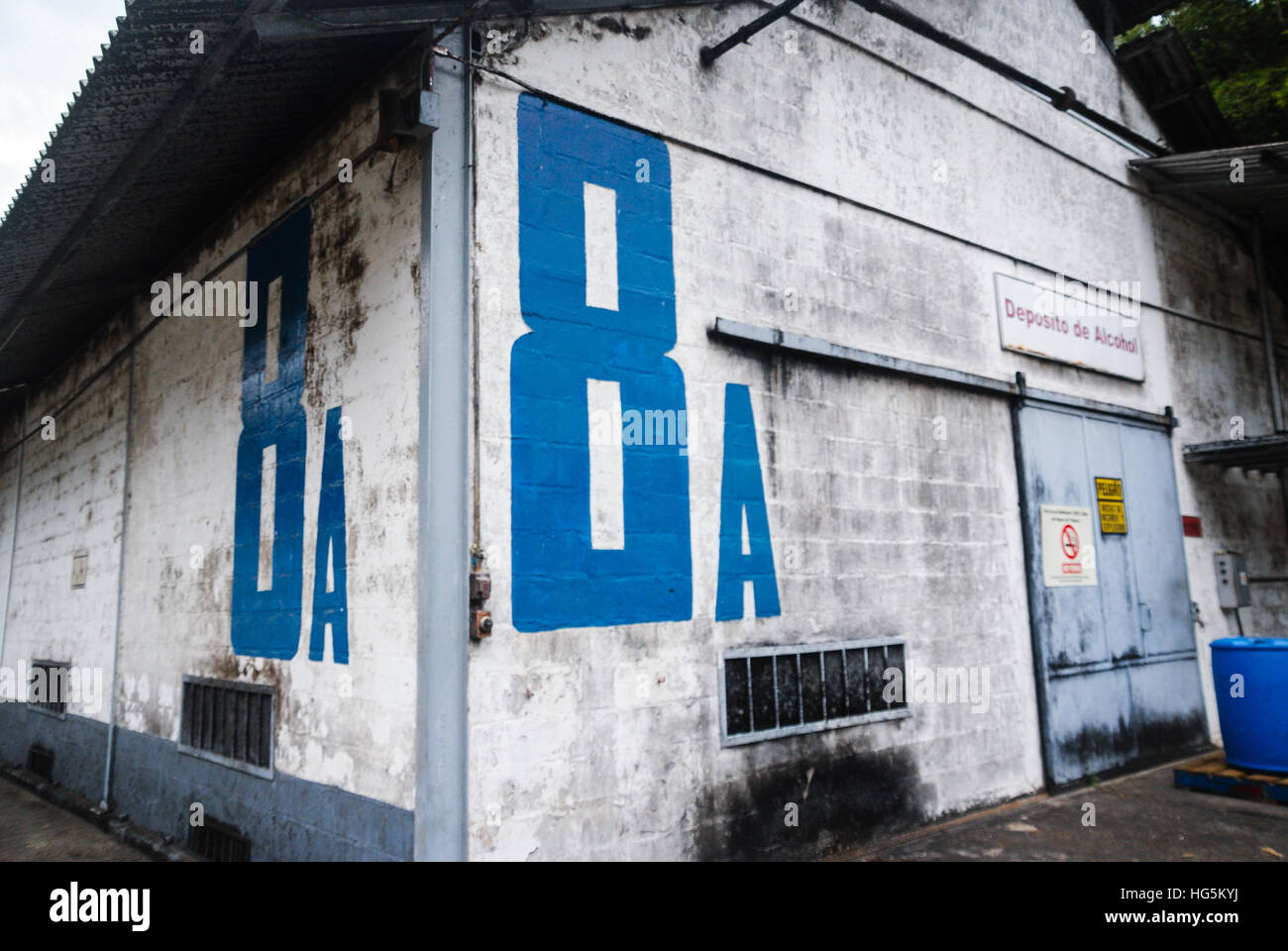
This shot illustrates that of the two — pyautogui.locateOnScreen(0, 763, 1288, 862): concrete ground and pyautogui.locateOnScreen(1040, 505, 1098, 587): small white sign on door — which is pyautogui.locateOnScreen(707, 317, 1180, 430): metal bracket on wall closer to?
pyautogui.locateOnScreen(1040, 505, 1098, 587): small white sign on door

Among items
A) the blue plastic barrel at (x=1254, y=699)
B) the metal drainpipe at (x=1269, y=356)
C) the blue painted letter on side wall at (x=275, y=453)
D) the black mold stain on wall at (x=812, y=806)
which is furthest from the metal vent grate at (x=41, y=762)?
the metal drainpipe at (x=1269, y=356)

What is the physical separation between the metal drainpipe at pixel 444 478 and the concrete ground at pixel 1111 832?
2.63 meters

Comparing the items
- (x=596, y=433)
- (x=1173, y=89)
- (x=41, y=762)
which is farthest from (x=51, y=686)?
(x=1173, y=89)

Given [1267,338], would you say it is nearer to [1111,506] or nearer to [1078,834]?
[1111,506]

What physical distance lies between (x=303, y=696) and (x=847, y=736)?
10.6ft

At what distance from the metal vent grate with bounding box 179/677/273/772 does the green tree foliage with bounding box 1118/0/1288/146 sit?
12633 mm

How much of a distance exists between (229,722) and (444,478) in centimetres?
277

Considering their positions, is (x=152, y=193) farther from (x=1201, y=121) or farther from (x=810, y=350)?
(x=1201, y=121)

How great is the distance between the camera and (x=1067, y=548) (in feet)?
24.5

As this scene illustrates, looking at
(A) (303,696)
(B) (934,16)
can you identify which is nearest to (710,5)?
(B) (934,16)

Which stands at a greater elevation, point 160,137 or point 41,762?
point 160,137

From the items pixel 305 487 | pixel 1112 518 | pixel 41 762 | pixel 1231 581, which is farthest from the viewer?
pixel 1231 581

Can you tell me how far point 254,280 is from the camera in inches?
240
